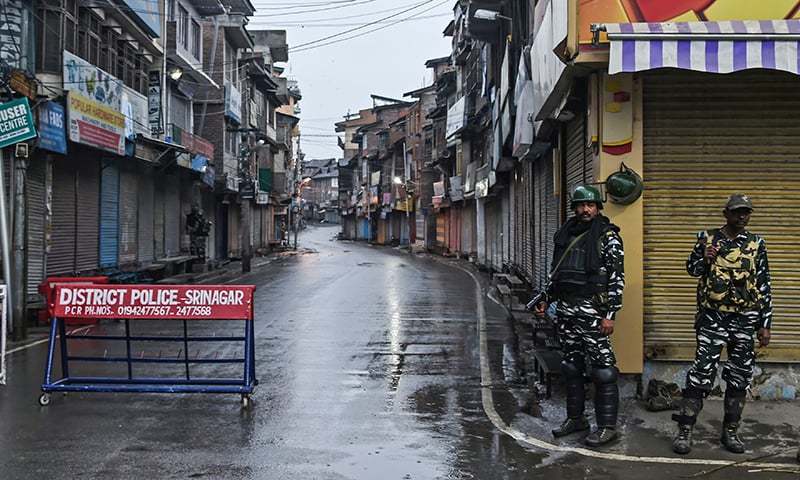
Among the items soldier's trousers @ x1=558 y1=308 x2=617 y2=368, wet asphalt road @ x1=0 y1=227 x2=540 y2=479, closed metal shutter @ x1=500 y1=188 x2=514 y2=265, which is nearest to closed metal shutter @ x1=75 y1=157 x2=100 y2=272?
wet asphalt road @ x1=0 y1=227 x2=540 y2=479

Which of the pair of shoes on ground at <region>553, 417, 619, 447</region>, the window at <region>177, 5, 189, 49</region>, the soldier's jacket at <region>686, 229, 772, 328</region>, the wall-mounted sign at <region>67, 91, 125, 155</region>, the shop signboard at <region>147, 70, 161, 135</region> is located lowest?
the pair of shoes on ground at <region>553, 417, 619, 447</region>

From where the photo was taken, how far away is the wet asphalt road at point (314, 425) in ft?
20.2

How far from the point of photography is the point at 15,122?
1248cm

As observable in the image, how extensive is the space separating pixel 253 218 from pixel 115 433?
46192mm

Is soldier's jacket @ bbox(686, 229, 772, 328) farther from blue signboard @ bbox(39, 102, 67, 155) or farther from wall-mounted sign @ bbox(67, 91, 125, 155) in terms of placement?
wall-mounted sign @ bbox(67, 91, 125, 155)

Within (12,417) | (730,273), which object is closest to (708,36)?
(730,273)

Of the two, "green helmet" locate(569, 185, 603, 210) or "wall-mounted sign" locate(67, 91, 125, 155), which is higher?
"wall-mounted sign" locate(67, 91, 125, 155)

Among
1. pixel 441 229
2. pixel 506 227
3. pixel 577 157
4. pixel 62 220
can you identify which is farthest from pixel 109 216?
pixel 441 229

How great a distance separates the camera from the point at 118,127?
2100 centimetres

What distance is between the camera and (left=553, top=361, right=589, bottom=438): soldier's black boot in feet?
23.4

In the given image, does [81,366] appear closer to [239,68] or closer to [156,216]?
[156,216]

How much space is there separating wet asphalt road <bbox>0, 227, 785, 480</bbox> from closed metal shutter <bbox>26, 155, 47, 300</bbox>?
526 cm

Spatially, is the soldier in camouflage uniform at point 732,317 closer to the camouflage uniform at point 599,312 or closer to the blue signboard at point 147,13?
the camouflage uniform at point 599,312

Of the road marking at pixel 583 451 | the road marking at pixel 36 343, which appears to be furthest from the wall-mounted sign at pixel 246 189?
the road marking at pixel 583 451
